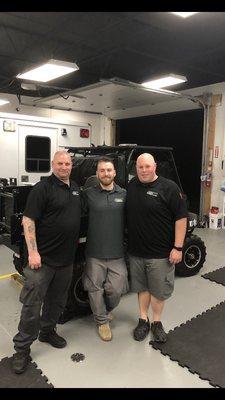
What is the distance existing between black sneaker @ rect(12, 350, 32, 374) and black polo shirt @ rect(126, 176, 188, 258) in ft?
4.19

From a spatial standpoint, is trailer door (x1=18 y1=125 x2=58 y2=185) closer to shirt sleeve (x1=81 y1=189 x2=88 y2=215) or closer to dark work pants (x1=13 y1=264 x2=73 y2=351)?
shirt sleeve (x1=81 y1=189 x2=88 y2=215)

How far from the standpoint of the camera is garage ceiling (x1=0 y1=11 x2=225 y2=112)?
16.9 ft

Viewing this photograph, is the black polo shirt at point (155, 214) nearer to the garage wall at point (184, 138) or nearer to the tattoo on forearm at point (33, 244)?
the tattoo on forearm at point (33, 244)

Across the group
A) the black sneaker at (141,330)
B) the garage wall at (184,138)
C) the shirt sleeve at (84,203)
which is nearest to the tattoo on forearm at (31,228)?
the shirt sleeve at (84,203)

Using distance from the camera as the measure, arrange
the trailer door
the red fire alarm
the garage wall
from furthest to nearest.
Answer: the garage wall
the red fire alarm
the trailer door

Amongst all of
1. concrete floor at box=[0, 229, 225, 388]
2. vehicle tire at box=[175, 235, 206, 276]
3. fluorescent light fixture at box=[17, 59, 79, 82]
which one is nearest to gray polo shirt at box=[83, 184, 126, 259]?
concrete floor at box=[0, 229, 225, 388]

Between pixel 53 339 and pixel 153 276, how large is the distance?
1.08 metres

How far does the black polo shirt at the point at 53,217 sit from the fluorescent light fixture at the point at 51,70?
3371 millimetres

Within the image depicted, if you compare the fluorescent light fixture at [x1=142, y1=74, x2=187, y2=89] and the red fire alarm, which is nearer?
the fluorescent light fixture at [x1=142, y1=74, x2=187, y2=89]

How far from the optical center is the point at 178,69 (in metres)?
7.84

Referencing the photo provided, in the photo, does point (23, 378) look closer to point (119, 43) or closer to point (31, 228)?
point (31, 228)

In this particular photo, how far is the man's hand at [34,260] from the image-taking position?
250 centimetres
